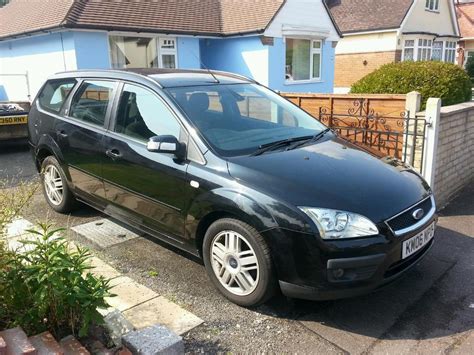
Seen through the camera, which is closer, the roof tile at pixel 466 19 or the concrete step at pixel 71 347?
the concrete step at pixel 71 347

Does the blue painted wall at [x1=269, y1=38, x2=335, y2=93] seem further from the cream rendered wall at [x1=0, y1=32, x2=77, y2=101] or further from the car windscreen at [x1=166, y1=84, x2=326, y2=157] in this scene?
the car windscreen at [x1=166, y1=84, x2=326, y2=157]

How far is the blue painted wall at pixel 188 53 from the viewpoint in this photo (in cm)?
1515

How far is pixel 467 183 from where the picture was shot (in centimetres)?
678

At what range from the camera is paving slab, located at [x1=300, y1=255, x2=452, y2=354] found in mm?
2982

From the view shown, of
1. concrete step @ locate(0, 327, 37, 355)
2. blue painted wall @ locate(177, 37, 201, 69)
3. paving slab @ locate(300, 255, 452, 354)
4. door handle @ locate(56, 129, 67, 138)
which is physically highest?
blue painted wall @ locate(177, 37, 201, 69)

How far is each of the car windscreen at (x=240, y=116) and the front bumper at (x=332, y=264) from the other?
96 centimetres

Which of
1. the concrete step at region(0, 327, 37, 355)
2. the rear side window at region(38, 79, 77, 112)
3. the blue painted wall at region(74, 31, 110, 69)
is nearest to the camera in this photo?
the concrete step at region(0, 327, 37, 355)

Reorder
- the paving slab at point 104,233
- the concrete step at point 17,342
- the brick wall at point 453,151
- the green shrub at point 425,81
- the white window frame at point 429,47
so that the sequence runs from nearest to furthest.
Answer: the concrete step at point 17,342 < the paving slab at point 104,233 < the brick wall at point 453,151 < the green shrub at point 425,81 < the white window frame at point 429,47

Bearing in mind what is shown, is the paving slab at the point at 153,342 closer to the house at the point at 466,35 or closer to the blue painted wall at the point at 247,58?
the blue painted wall at the point at 247,58

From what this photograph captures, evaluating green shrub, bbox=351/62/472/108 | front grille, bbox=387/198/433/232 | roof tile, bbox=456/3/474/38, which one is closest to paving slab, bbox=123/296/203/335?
front grille, bbox=387/198/433/232

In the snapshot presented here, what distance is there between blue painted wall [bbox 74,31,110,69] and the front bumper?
1118 centimetres

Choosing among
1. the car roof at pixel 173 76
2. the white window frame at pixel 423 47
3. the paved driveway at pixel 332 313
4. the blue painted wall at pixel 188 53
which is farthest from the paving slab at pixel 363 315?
the white window frame at pixel 423 47

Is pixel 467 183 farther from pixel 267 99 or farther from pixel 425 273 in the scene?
pixel 267 99

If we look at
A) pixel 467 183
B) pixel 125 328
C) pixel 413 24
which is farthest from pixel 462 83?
pixel 413 24
